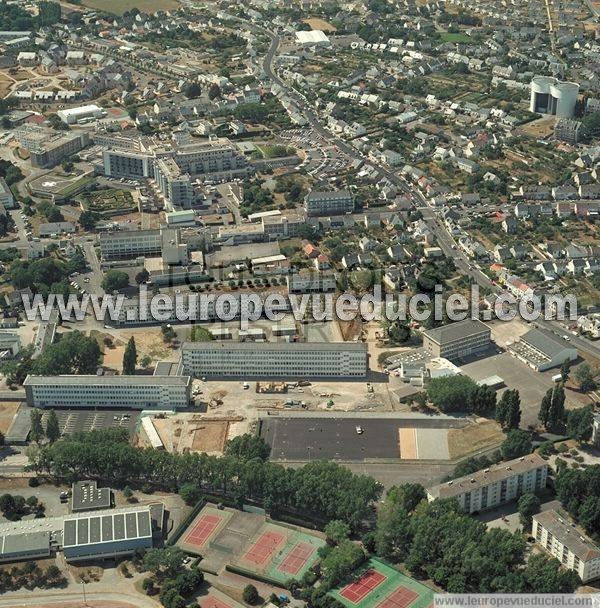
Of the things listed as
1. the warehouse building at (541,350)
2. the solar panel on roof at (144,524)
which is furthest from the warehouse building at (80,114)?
the solar panel on roof at (144,524)

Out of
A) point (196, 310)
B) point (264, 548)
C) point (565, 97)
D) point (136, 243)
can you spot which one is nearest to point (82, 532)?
point (264, 548)

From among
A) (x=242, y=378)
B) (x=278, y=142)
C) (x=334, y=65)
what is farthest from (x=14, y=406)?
(x=334, y=65)

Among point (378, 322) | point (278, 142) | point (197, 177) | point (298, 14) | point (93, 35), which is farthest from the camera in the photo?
point (298, 14)

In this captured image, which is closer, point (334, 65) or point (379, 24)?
point (334, 65)

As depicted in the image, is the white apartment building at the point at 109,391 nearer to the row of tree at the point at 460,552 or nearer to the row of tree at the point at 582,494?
the row of tree at the point at 460,552

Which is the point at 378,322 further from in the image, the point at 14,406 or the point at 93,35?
the point at 93,35

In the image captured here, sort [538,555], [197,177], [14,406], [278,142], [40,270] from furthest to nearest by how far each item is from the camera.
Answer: [278,142] → [197,177] → [40,270] → [14,406] → [538,555]

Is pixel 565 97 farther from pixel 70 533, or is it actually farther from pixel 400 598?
pixel 70 533
